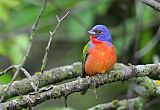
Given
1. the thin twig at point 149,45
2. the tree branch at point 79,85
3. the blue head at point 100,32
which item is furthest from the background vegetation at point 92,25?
the tree branch at point 79,85

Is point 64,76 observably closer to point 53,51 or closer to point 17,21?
point 17,21

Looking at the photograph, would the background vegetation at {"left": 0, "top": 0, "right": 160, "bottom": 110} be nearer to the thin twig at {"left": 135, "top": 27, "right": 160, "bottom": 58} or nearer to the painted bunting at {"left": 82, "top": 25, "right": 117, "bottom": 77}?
the thin twig at {"left": 135, "top": 27, "right": 160, "bottom": 58}

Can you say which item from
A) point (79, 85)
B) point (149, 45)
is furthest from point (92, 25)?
point (79, 85)

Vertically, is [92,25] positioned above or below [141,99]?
above

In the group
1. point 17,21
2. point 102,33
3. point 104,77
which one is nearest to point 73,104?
point 17,21

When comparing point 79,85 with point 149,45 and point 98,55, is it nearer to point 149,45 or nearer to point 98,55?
point 98,55

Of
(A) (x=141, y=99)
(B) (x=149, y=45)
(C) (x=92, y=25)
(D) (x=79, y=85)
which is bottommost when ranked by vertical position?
(A) (x=141, y=99)

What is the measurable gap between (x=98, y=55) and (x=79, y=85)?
45.4 inches

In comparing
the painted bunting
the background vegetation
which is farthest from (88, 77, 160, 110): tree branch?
the background vegetation

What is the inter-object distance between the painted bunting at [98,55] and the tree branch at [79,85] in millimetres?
488

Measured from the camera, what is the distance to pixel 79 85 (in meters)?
3.88

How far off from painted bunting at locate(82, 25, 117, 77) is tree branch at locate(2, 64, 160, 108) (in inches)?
19.2

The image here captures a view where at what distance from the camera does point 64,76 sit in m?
4.78

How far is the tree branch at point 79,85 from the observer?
3709 mm
